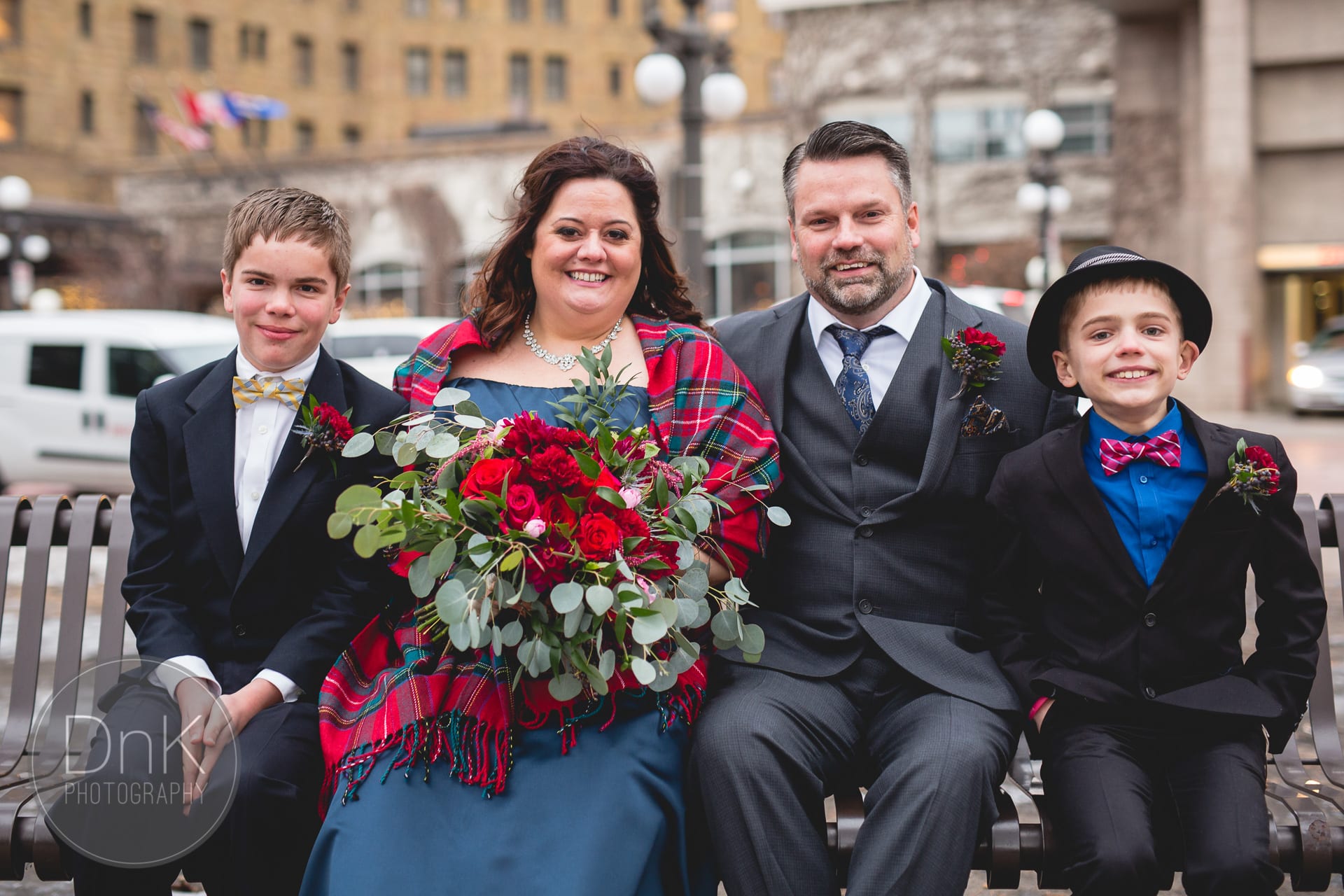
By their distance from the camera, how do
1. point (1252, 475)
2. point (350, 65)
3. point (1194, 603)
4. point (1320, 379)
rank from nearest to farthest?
1. point (1252, 475)
2. point (1194, 603)
3. point (1320, 379)
4. point (350, 65)

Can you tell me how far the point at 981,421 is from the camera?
3402 mm

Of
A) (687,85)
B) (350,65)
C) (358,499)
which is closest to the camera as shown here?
(358,499)

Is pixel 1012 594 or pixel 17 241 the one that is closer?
pixel 1012 594

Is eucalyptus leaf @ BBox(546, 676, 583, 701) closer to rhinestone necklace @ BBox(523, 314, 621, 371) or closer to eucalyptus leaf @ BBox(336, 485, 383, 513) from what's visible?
eucalyptus leaf @ BBox(336, 485, 383, 513)

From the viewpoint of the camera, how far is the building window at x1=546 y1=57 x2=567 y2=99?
52.8 m

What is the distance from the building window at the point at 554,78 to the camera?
173ft

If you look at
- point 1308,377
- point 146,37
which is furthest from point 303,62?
point 1308,377

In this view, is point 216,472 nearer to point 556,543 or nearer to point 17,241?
point 556,543

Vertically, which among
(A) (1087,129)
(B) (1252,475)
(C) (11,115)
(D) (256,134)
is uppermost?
(D) (256,134)

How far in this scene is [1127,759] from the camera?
2.94 meters

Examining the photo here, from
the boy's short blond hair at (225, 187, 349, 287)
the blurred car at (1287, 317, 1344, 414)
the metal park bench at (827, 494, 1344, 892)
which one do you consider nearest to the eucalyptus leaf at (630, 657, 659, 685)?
the metal park bench at (827, 494, 1344, 892)

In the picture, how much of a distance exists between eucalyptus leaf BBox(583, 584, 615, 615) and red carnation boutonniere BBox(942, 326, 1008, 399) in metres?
1.32

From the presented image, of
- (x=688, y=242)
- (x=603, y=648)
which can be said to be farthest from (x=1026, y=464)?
(x=688, y=242)

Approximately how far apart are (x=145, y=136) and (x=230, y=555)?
4802cm
